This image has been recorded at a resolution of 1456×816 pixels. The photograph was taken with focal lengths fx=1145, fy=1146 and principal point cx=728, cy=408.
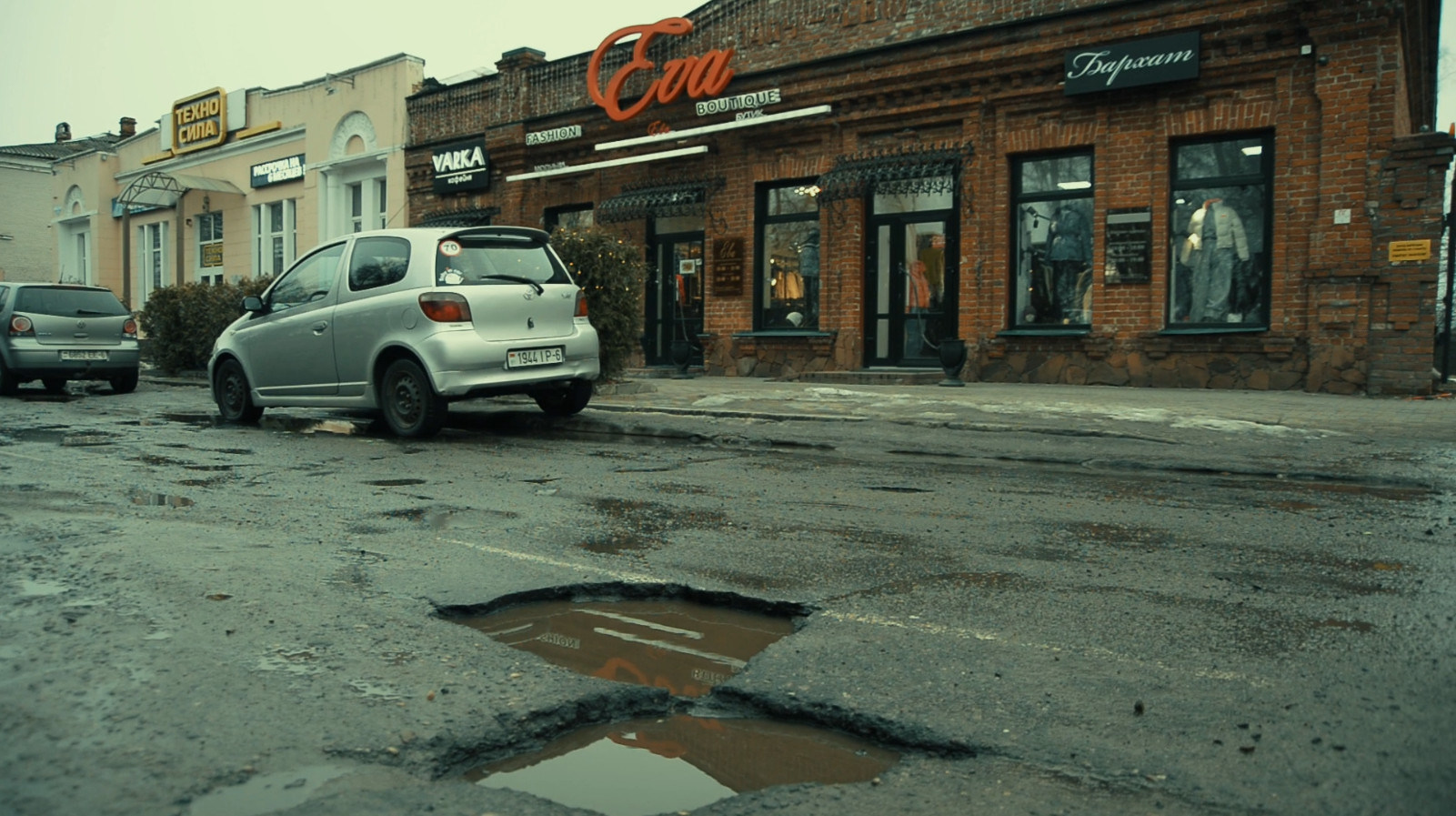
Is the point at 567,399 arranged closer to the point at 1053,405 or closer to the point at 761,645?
the point at 1053,405

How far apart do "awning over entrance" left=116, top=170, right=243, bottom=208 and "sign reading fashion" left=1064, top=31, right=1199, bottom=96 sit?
83.4 feet

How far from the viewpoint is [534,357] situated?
10.3 metres

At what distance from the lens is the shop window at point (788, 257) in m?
18.7

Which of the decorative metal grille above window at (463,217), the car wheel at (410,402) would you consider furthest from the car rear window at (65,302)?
the car wheel at (410,402)

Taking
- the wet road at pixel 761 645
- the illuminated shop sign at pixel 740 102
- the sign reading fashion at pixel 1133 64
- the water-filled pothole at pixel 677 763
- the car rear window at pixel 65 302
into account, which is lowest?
the water-filled pothole at pixel 677 763

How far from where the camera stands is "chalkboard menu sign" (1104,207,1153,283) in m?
14.9

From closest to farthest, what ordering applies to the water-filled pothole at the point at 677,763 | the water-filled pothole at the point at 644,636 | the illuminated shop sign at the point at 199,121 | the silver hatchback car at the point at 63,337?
the water-filled pothole at the point at 677,763 → the water-filled pothole at the point at 644,636 → the silver hatchback car at the point at 63,337 → the illuminated shop sign at the point at 199,121

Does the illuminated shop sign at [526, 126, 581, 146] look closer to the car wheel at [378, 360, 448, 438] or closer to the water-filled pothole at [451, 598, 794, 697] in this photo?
the car wheel at [378, 360, 448, 438]

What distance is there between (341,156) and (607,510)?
2526cm

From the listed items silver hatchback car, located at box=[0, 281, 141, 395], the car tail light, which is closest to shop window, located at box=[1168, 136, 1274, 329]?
the car tail light

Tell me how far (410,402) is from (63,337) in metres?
9.34

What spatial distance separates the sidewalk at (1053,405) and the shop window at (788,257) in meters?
3.65

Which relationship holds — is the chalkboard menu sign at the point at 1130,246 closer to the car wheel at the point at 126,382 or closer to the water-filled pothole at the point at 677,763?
the water-filled pothole at the point at 677,763

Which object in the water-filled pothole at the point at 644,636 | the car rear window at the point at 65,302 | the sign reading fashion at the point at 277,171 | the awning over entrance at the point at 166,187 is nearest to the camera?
the water-filled pothole at the point at 644,636
